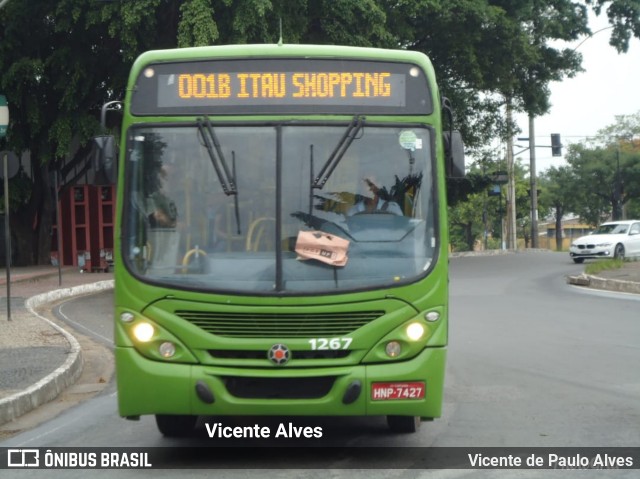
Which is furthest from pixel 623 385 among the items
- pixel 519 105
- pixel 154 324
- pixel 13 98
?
pixel 519 105

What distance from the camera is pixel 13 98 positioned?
27.9 metres

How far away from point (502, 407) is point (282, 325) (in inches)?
123

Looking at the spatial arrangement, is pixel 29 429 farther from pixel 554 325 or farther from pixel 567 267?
pixel 567 267

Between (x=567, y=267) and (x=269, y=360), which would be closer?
(x=269, y=360)

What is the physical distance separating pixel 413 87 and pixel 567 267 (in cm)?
2621

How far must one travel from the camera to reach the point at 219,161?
6.62 meters

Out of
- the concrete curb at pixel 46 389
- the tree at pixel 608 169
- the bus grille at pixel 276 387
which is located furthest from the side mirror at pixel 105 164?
the tree at pixel 608 169

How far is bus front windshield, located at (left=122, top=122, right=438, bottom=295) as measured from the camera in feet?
21.1

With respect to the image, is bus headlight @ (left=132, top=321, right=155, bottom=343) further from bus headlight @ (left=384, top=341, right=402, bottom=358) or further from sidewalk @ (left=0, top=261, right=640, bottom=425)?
sidewalk @ (left=0, top=261, right=640, bottom=425)

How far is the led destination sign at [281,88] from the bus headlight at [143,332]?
4.83 feet

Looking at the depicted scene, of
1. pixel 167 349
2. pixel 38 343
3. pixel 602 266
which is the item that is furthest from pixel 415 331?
pixel 602 266

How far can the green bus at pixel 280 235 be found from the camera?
627cm

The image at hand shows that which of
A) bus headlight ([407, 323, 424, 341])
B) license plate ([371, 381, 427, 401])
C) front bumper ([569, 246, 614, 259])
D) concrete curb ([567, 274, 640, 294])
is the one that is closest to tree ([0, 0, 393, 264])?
concrete curb ([567, 274, 640, 294])

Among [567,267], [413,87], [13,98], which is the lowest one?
[567,267]
